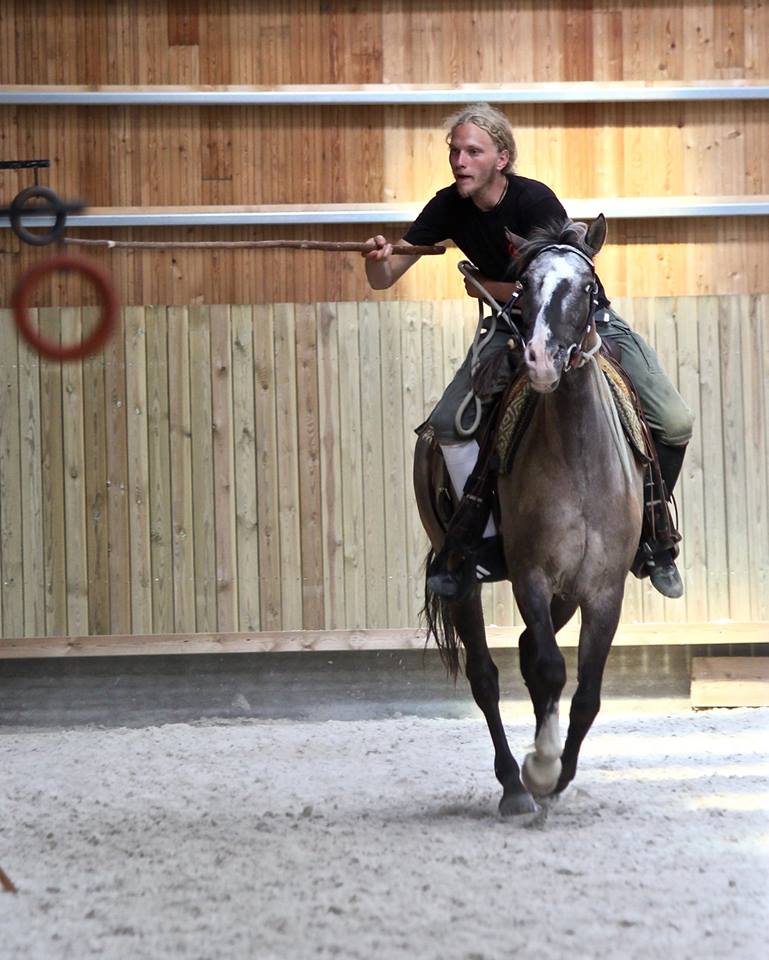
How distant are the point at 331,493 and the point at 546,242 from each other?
3.34 m

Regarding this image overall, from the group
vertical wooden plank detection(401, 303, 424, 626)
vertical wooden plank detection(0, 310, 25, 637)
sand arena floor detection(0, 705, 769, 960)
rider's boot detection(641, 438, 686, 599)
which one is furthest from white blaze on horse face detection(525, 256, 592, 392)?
vertical wooden plank detection(0, 310, 25, 637)

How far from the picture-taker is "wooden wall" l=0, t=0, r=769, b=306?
24.6 ft

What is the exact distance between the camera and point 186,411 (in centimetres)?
734

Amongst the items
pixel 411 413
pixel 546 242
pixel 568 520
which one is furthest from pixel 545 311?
pixel 411 413

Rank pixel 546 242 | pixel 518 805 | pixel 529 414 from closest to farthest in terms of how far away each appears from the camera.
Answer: pixel 546 242 → pixel 529 414 → pixel 518 805

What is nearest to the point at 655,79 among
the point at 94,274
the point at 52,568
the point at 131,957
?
the point at 52,568

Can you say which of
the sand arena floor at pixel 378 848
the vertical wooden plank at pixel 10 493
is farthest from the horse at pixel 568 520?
the vertical wooden plank at pixel 10 493

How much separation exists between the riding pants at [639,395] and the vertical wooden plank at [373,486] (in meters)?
2.44

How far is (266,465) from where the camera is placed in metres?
7.38

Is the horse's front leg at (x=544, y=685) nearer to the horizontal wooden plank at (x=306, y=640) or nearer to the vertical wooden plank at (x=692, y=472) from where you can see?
the horizontal wooden plank at (x=306, y=640)

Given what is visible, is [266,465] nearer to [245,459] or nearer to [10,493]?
[245,459]

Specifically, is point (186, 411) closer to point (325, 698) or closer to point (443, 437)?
point (325, 698)

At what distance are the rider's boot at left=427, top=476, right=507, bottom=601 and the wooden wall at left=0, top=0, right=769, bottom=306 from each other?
310 cm

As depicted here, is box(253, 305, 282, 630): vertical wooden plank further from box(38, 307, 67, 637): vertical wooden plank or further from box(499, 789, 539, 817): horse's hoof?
box(499, 789, 539, 817): horse's hoof
